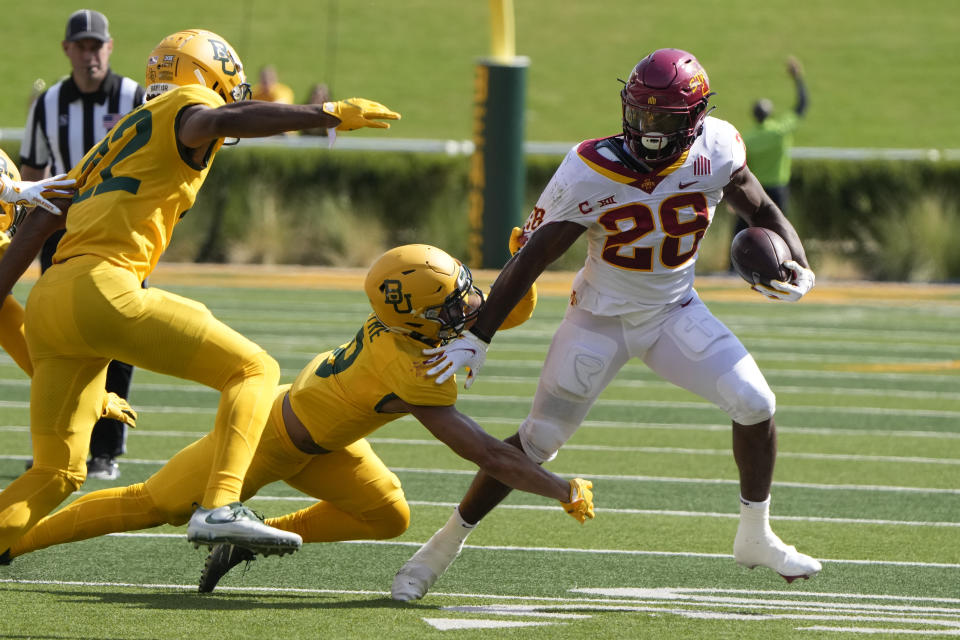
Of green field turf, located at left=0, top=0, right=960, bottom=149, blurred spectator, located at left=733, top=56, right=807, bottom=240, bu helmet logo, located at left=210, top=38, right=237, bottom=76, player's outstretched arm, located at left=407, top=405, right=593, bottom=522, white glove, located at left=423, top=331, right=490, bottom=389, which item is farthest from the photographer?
green field turf, located at left=0, top=0, right=960, bottom=149

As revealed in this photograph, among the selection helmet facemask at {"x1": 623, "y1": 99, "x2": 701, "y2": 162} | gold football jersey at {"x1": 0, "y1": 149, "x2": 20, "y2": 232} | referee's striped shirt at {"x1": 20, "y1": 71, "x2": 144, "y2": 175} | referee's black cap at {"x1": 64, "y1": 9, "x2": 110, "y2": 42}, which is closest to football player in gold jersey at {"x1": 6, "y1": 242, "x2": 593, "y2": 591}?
helmet facemask at {"x1": 623, "y1": 99, "x2": 701, "y2": 162}

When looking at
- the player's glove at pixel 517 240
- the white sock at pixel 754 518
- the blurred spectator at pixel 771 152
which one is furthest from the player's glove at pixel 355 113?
the blurred spectator at pixel 771 152

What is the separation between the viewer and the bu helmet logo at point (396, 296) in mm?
4266

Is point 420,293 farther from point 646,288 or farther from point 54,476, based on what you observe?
point 54,476

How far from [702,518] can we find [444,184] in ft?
38.3

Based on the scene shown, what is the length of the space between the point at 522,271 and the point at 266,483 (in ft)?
3.23

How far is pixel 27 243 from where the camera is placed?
14.3ft

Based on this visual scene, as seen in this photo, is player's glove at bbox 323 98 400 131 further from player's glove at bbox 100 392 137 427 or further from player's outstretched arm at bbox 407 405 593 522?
player's glove at bbox 100 392 137 427

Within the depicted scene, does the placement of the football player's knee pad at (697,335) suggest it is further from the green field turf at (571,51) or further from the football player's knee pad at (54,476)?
the green field turf at (571,51)

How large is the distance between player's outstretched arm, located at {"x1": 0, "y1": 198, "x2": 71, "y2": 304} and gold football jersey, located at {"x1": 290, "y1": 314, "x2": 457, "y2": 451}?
0.83 m

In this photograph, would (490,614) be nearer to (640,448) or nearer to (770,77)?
(640,448)

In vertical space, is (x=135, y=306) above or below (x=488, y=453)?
above

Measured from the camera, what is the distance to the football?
4.70 meters

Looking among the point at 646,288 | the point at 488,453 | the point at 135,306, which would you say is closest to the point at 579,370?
the point at 646,288
